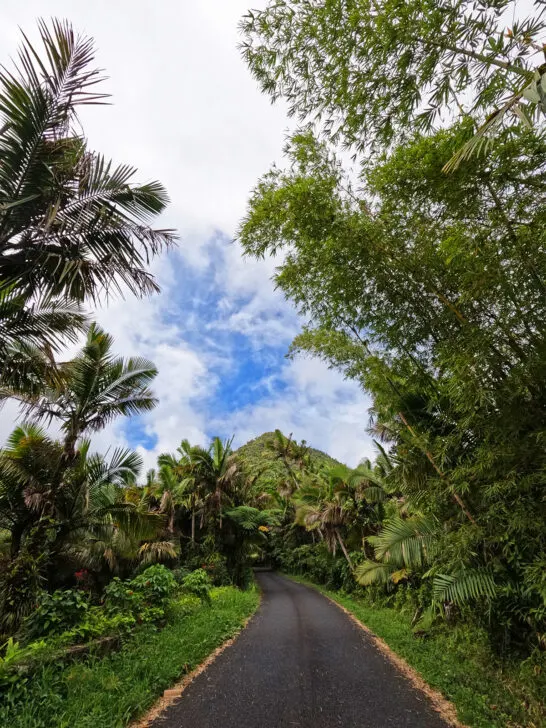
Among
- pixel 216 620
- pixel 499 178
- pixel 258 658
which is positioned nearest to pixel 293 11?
pixel 499 178

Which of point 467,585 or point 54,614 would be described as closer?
point 467,585

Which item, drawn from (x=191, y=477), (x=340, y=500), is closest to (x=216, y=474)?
(x=191, y=477)

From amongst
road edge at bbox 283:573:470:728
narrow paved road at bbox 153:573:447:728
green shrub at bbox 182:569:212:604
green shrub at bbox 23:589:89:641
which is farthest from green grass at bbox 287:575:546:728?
green shrub at bbox 23:589:89:641

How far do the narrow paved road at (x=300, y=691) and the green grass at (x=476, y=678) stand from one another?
40cm

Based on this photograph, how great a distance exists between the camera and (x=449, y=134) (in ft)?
12.0

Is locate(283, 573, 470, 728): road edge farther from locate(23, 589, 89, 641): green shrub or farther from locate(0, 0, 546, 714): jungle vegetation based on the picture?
locate(23, 589, 89, 641): green shrub

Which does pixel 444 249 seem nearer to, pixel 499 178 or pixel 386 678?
pixel 499 178

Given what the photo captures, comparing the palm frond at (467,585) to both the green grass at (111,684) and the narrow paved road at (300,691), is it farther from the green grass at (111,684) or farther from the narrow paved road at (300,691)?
the green grass at (111,684)

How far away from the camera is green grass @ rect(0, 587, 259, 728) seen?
11.5 feet

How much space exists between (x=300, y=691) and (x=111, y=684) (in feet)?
7.36

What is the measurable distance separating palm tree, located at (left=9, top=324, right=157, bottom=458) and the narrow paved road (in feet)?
13.4

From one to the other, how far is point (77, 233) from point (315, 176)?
2.80m

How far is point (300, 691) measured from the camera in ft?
15.4

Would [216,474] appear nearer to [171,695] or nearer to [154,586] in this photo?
[154,586]
